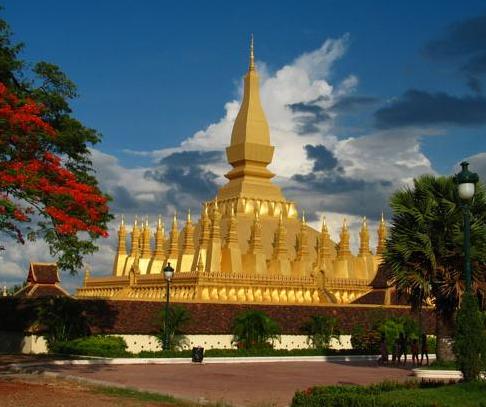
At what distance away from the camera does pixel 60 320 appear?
105 feet

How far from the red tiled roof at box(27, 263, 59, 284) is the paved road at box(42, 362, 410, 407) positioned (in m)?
22.4

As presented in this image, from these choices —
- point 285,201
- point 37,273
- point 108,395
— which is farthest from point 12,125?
point 285,201

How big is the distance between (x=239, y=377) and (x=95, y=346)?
29.3 ft

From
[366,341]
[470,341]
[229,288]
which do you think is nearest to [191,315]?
[366,341]

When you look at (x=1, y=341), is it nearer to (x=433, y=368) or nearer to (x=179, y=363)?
→ (x=179, y=363)

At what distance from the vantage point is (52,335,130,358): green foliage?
29.4m

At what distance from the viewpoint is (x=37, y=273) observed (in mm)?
48969

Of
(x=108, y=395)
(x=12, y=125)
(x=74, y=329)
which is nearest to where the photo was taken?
(x=108, y=395)

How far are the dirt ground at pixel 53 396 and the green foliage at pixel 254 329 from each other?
599 inches

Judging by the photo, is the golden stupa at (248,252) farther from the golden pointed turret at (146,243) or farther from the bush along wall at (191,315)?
the bush along wall at (191,315)

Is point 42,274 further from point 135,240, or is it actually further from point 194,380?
point 194,380

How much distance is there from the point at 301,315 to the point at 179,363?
10486mm

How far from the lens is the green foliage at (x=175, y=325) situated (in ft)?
113

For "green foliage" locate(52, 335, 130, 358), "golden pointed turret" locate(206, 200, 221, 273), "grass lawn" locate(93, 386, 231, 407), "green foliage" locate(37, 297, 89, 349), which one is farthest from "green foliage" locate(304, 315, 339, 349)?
"grass lawn" locate(93, 386, 231, 407)
